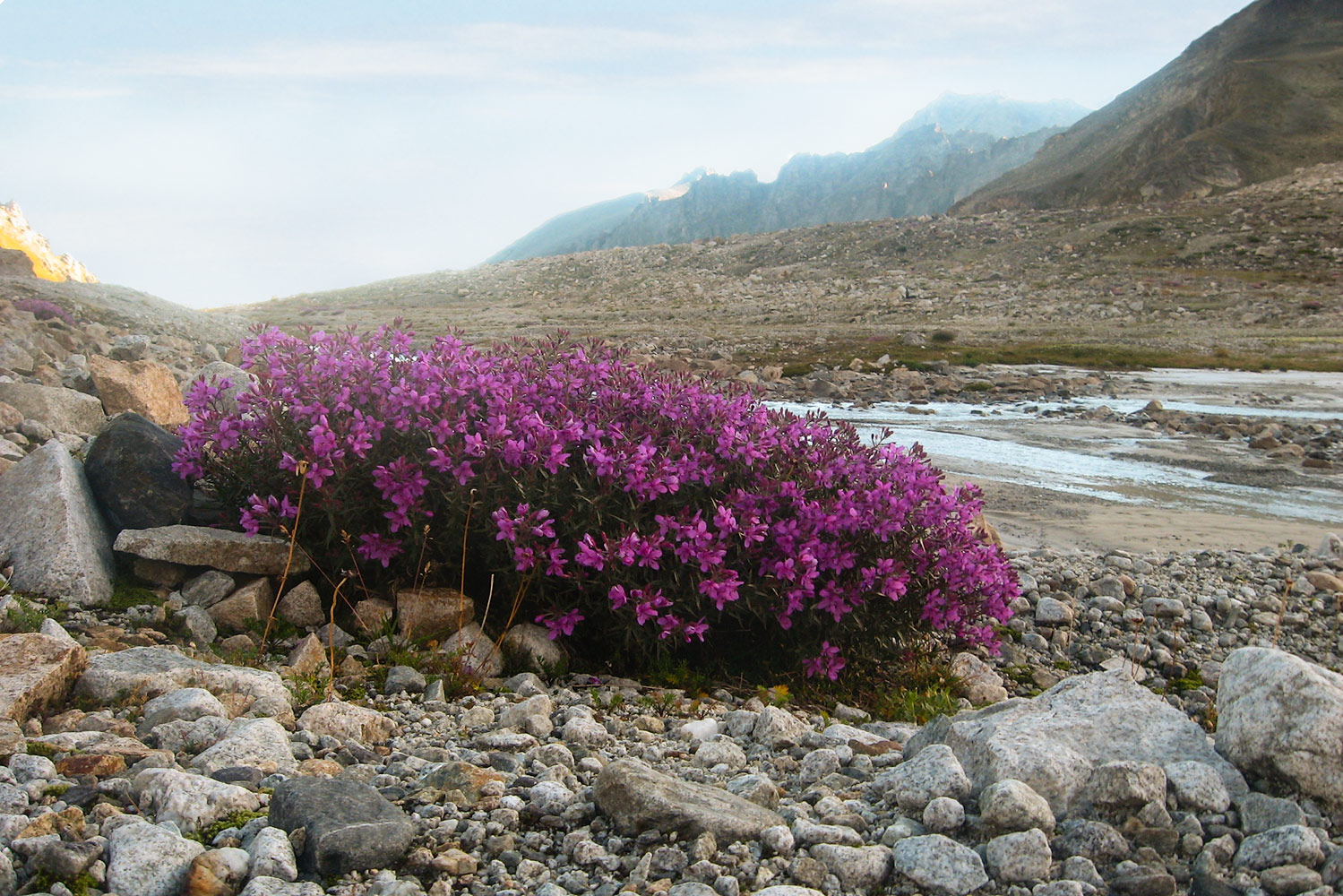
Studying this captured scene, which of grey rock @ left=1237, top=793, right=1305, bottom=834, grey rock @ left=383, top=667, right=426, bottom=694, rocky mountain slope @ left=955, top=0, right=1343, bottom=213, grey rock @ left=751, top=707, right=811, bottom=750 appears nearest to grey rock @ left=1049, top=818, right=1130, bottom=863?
grey rock @ left=1237, top=793, right=1305, bottom=834

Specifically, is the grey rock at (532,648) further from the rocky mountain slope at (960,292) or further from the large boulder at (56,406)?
the rocky mountain slope at (960,292)

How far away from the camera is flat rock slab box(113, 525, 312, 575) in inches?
190

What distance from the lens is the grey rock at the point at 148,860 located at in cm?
220

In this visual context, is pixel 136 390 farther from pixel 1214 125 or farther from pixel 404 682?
pixel 1214 125

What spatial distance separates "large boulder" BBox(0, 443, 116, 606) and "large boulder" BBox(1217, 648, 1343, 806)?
5.00 m

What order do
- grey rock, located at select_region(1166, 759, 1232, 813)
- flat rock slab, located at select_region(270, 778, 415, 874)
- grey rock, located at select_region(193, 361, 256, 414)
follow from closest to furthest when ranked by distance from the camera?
flat rock slab, located at select_region(270, 778, 415, 874) → grey rock, located at select_region(1166, 759, 1232, 813) → grey rock, located at select_region(193, 361, 256, 414)

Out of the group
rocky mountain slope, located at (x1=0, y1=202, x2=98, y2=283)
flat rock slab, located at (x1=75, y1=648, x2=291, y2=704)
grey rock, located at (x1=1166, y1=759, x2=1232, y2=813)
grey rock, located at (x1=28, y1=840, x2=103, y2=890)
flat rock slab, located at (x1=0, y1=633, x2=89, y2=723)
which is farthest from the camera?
rocky mountain slope, located at (x1=0, y1=202, x2=98, y2=283)

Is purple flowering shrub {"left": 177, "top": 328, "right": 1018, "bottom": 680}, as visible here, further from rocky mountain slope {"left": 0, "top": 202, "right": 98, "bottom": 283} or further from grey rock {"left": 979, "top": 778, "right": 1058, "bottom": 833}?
rocky mountain slope {"left": 0, "top": 202, "right": 98, "bottom": 283}

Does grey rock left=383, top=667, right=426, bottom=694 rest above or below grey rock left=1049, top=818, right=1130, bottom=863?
below

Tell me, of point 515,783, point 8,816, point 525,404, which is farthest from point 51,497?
point 515,783

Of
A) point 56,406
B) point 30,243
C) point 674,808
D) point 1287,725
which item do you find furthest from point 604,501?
point 30,243

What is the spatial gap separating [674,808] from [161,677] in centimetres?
215

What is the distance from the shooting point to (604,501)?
4746mm

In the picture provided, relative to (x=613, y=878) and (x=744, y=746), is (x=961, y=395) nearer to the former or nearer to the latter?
(x=744, y=746)
